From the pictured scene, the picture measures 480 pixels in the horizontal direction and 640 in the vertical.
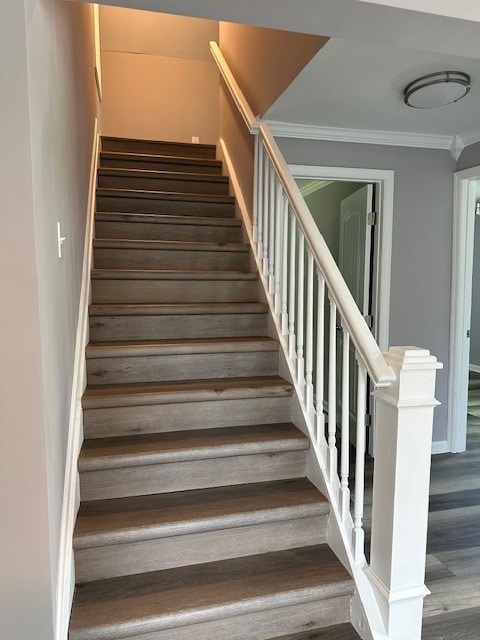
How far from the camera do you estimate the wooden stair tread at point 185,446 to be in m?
1.70

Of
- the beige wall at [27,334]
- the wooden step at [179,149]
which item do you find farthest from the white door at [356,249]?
the beige wall at [27,334]

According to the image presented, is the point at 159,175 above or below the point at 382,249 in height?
above

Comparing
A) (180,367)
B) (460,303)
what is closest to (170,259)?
(180,367)

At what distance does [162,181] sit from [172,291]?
129 centimetres

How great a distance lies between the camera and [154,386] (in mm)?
2051

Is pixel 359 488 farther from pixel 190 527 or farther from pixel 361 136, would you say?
pixel 361 136

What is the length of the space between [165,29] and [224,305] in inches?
160

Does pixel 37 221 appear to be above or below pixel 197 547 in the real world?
above

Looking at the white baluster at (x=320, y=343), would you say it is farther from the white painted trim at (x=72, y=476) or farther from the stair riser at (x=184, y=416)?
the white painted trim at (x=72, y=476)

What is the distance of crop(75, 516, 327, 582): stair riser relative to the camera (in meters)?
1.50

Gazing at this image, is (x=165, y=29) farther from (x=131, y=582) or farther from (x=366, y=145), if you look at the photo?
(x=131, y=582)

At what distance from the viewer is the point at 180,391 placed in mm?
1971

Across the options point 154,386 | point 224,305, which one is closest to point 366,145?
point 224,305

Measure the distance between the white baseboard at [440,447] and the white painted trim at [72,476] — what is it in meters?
2.51
